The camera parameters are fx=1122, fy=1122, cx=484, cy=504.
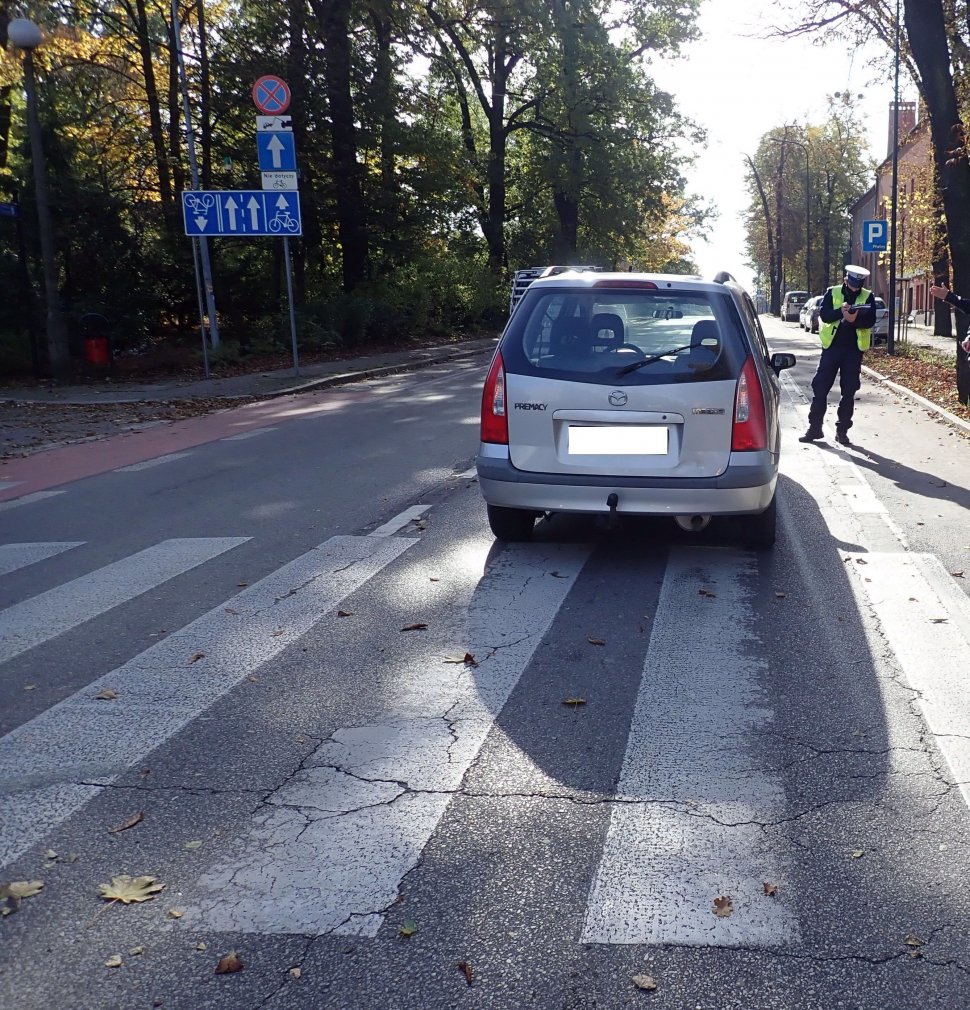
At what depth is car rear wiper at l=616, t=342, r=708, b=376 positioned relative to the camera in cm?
669

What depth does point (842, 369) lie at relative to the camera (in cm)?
1216

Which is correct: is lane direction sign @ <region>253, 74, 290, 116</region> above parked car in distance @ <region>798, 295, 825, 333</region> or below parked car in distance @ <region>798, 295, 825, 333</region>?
above

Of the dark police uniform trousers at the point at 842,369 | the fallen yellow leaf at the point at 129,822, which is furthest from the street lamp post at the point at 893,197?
the fallen yellow leaf at the point at 129,822

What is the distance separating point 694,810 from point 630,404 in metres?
Answer: 3.39

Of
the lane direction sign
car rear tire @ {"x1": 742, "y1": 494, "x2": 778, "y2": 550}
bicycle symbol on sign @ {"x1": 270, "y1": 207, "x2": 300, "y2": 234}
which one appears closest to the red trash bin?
bicycle symbol on sign @ {"x1": 270, "y1": 207, "x2": 300, "y2": 234}

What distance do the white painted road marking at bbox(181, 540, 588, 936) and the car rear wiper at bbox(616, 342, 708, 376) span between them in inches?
73.9

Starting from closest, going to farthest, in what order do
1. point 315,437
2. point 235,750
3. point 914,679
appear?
point 235,750
point 914,679
point 315,437

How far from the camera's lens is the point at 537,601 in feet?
20.0

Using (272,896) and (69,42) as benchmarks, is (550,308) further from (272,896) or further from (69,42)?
(69,42)

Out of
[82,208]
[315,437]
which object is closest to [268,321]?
[82,208]

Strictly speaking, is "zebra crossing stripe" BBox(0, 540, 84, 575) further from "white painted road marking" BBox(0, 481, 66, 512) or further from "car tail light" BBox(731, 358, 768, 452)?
"car tail light" BBox(731, 358, 768, 452)

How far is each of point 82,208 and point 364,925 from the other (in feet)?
75.1

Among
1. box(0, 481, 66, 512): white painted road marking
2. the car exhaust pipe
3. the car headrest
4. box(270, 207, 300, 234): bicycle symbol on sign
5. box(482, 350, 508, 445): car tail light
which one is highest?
box(270, 207, 300, 234): bicycle symbol on sign

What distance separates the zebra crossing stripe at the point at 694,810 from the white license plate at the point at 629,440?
4.44 feet
